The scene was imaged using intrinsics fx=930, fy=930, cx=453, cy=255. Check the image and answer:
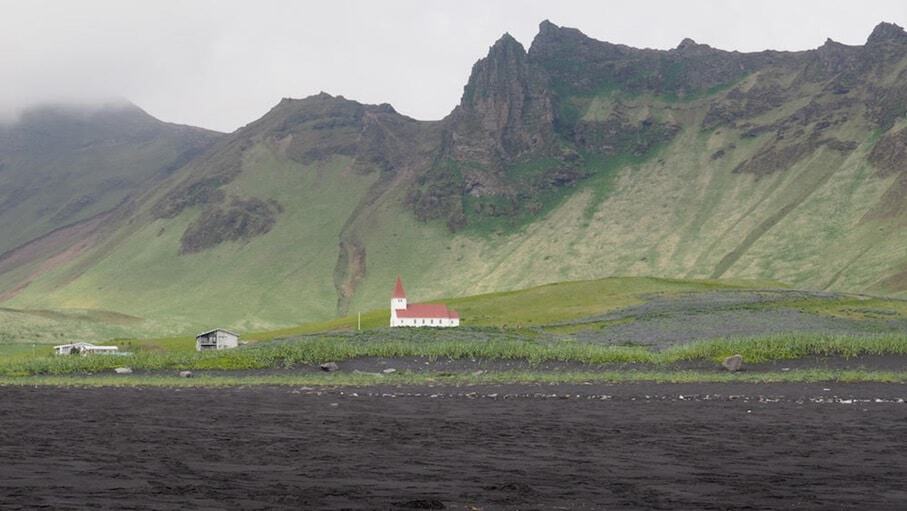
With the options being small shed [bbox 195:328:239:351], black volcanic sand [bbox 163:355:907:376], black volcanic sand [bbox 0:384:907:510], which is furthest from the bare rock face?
small shed [bbox 195:328:239:351]

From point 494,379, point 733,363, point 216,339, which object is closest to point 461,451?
point 494,379

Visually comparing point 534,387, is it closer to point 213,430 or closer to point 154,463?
point 213,430

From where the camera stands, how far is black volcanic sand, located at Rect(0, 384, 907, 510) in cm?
2212

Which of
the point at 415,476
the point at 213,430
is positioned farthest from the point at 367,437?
the point at 415,476

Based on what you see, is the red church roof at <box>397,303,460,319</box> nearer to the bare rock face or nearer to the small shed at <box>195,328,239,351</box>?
the small shed at <box>195,328,239,351</box>

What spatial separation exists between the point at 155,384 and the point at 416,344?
25.2 metres

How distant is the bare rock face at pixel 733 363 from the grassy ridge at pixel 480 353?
88.2 inches

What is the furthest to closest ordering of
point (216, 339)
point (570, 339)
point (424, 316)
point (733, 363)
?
1. point (424, 316)
2. point (216, 339)
3. point (570, 339)
4. point (733, 363)

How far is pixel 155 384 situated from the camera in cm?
6228

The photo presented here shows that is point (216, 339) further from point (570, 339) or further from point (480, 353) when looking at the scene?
point (480, 353)

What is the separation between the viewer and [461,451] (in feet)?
99.3

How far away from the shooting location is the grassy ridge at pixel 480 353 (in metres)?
70.1

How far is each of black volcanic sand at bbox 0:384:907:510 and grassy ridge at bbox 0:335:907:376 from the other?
65.4ft

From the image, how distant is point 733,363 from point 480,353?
810 inches
